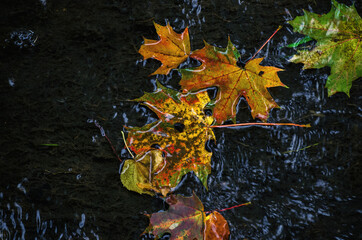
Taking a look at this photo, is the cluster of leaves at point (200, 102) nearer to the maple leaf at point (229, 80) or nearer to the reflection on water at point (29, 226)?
the maple leaf at point (229, 80)

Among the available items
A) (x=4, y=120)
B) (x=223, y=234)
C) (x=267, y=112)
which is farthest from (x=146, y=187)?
(x=4, y=120)

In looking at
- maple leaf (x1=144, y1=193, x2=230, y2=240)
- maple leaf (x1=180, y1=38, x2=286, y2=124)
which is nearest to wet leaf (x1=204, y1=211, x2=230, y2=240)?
maple leaf (x1=144, y1=193, x2=230, y2=240)

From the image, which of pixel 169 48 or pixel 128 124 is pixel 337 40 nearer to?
pixel 169 48

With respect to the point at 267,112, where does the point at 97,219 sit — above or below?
below

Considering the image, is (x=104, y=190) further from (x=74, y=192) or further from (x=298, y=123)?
(x=298, y=123)

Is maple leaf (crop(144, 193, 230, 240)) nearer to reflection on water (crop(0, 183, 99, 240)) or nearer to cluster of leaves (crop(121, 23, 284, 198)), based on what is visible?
cluster of leaves (crop(121, 23, 284, 198))

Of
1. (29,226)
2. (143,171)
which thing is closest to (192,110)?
(143,171)

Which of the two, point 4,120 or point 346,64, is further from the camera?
point 4,120
